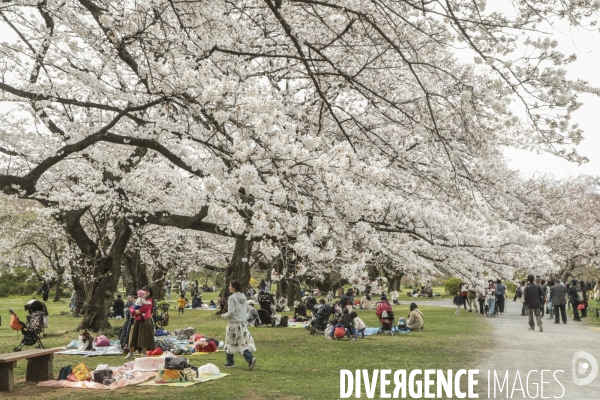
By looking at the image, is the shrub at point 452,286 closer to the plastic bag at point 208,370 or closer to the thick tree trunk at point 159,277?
the thick tree trunk at point 159,277

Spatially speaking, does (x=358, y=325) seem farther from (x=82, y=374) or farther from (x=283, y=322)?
(x=82, y=374)

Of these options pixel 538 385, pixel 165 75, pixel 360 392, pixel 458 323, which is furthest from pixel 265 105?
pixel 458 323

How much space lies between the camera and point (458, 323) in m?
21.8

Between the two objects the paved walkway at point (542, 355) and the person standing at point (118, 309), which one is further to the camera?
the person standing at point (118, 309)

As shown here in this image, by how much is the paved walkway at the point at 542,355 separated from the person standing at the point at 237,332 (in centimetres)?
400

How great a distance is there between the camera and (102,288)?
17.7 metres

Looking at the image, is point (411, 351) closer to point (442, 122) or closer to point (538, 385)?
point (538, 385)

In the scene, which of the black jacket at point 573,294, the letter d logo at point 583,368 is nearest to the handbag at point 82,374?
the letter d logo at point 583,368

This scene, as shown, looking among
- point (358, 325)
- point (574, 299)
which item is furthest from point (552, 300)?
point (358, 325)

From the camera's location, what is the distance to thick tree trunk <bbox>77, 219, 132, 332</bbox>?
17672 millimetres

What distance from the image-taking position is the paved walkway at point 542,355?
335 inches

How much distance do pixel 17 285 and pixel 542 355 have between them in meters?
40.8

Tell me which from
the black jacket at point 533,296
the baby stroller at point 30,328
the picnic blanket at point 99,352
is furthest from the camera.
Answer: the black jacket at point 533,296

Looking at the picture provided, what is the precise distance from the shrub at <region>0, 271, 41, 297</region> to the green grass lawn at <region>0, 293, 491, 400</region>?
2464 centimetres
